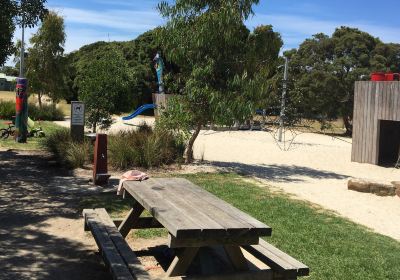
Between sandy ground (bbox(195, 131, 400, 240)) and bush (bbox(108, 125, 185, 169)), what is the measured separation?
4.69 ft

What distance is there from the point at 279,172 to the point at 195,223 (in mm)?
10200

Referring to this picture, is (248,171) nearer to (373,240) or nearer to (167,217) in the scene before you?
(373,240)

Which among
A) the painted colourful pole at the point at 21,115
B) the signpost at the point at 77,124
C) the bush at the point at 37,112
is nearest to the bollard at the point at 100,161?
the signpost at the point at 77,124

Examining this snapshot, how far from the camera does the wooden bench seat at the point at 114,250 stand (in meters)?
4.03

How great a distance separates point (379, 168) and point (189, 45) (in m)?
7.40

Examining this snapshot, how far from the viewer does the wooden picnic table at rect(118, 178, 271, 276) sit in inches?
146

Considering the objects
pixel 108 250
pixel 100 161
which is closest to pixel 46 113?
pixel 100 161

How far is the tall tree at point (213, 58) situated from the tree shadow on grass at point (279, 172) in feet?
4.29

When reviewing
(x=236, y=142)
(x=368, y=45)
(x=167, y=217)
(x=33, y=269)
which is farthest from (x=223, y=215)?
(x=368, y=45)

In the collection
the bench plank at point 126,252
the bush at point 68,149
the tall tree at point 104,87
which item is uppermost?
the tall tree at point 104,87

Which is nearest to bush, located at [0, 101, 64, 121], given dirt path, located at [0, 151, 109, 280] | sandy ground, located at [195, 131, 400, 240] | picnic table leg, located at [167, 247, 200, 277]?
sandy ground, located at [195, 131, 400, 240]

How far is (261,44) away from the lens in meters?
13.7

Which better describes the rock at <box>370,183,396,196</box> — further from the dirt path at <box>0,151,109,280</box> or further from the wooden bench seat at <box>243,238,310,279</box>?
the wooden bench seat at <box>243,238,310,279</box>

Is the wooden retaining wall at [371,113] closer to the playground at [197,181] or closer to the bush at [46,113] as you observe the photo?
the playground at [197,181]
